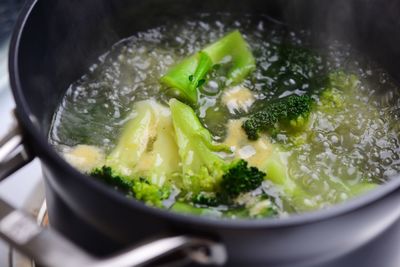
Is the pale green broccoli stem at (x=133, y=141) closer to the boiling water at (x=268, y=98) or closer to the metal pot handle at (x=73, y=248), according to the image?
the boiling water at (x=268, y=98)

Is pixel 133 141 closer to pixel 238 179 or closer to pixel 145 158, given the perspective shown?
pixel 145 158

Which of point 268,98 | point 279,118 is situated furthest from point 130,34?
point 279,118

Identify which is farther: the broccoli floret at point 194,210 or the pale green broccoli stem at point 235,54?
the pale green broccoli stem at point 235,54

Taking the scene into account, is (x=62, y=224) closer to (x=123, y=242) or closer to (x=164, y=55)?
(x=123, y=242)

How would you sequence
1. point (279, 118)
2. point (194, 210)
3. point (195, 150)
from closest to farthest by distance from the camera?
1. point (194, 210)
2. point (195, 150)
3. point (279, 118)

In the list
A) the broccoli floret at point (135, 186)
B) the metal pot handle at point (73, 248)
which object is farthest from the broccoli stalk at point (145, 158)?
the metal pot handle at point (73, 248)

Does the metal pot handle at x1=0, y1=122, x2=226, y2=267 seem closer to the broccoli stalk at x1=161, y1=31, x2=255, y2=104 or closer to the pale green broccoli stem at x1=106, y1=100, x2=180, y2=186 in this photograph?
the pale green broccoli stem at x1=106, y1=100, x2=180, y2=186
